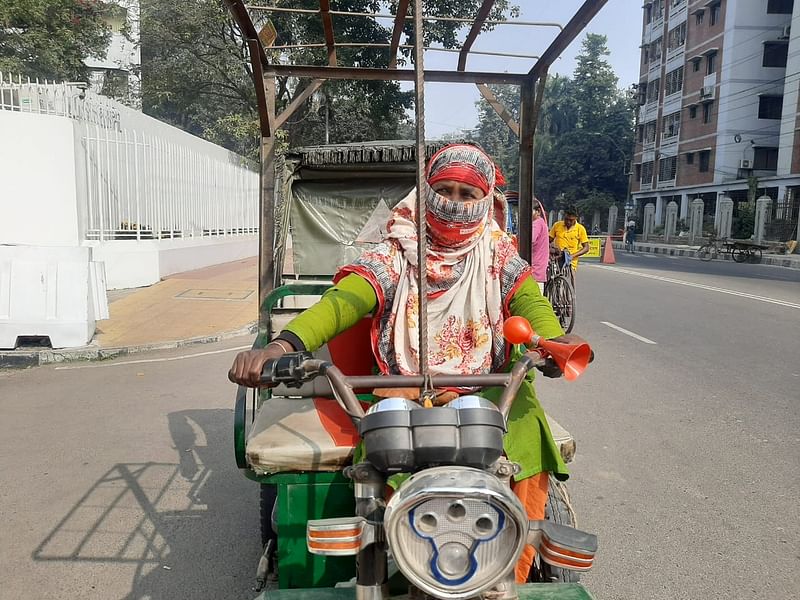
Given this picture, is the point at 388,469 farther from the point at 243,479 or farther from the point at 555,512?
the point at 243,479

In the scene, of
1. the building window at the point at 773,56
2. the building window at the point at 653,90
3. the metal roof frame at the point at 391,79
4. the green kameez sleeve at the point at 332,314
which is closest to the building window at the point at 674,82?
the building window at the point at 653,90

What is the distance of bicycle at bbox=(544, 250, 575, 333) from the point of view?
8672 mm

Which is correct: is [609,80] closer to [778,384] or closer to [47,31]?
[47,31]

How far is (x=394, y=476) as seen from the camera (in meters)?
1.49

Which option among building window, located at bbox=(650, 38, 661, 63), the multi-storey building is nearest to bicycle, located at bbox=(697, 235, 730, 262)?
the multi-storey building

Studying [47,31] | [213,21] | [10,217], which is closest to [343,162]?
[10,217]

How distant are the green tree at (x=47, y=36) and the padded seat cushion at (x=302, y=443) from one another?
72.4ft

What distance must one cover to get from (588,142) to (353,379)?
174 feet

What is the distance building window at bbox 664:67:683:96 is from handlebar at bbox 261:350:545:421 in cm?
4642

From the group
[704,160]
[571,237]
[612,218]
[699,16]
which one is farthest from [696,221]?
[571,237]

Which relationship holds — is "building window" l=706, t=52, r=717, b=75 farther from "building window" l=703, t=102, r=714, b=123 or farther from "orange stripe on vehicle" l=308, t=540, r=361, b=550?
"orange stripe on vehicle" l=308, t=540, r=361, b=550

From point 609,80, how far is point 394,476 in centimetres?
5825

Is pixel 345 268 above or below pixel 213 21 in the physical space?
below

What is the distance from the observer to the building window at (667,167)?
43231 millimetres
